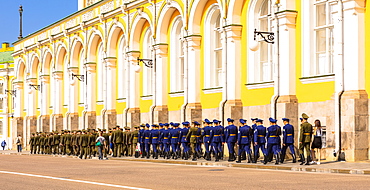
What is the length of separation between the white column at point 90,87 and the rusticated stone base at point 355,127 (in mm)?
27582

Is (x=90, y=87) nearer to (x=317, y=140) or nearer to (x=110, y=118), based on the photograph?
(x=110, y=118)

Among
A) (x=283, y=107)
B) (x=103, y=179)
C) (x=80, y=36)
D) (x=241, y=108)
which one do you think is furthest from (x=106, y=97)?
(x=103, y=179)

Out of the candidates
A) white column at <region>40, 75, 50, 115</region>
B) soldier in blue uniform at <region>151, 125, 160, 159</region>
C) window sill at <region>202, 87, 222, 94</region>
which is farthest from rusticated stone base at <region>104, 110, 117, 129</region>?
white column at <region>40, 75, 50, 115</region>

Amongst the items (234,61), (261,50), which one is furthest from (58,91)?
(261,50)

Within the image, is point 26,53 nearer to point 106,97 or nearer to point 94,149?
point 106,97

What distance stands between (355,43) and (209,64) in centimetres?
1212

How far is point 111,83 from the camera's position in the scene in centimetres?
4609

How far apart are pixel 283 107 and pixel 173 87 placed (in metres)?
12.4

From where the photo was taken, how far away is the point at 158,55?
39.6 m

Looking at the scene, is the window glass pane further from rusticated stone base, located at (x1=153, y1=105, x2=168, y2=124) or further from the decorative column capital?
the decorative column capital

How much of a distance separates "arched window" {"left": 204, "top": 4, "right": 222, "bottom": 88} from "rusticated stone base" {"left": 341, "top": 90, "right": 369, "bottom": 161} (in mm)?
11748

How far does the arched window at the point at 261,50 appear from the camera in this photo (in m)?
30.7

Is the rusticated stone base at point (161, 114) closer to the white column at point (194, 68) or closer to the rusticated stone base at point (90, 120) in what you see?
the white column at point (194, 68)

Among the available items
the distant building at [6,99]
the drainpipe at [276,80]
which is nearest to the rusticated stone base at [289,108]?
the drainpipe at [276,80]
